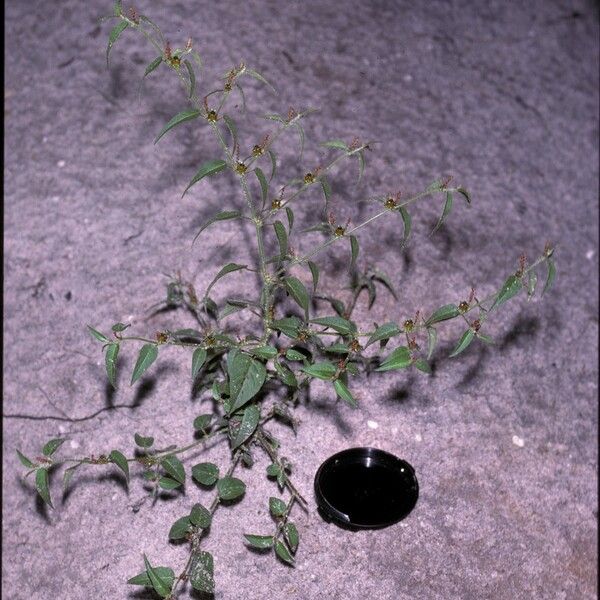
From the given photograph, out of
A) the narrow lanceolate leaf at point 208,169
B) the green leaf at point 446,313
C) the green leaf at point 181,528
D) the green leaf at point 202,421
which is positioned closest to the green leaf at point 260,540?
the green leaf at point 181,528

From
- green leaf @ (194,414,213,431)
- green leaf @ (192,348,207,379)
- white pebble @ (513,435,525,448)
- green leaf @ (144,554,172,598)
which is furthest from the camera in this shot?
white pebble @ (513,435,525,448)

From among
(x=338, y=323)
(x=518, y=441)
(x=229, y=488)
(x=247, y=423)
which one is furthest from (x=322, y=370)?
(x=518, y=441)

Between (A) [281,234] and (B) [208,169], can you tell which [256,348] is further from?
(B) [208,169]

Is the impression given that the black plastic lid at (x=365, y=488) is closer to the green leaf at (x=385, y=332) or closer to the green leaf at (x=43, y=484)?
the green leaf at (x=385, y=332)

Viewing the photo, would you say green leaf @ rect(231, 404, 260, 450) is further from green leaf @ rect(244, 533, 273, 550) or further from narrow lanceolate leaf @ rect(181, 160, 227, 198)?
narrow lanceolate leaf @ rect(181, 160, 227, 198)

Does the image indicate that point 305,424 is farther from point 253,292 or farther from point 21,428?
point 21,428

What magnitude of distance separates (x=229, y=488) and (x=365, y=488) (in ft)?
1.13

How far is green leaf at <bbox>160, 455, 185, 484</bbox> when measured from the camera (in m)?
1.52

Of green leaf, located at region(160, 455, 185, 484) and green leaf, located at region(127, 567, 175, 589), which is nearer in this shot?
green leaf, located at region(127, 567, 175, 589)

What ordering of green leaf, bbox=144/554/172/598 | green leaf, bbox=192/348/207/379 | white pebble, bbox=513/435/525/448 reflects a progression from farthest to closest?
white pebble, bbox=513/435/525/448, green leaf, bbox=192/348/207/379, green leaf, bbox=144/554/172/598

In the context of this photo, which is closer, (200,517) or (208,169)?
(208,169)

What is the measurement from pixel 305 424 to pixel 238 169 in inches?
26.6

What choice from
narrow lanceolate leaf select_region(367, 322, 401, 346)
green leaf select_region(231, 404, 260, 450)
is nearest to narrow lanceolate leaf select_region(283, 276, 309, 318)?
narrow lanceolate leaf select_region(367, 322, 401, 346)

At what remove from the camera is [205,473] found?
1589mm
